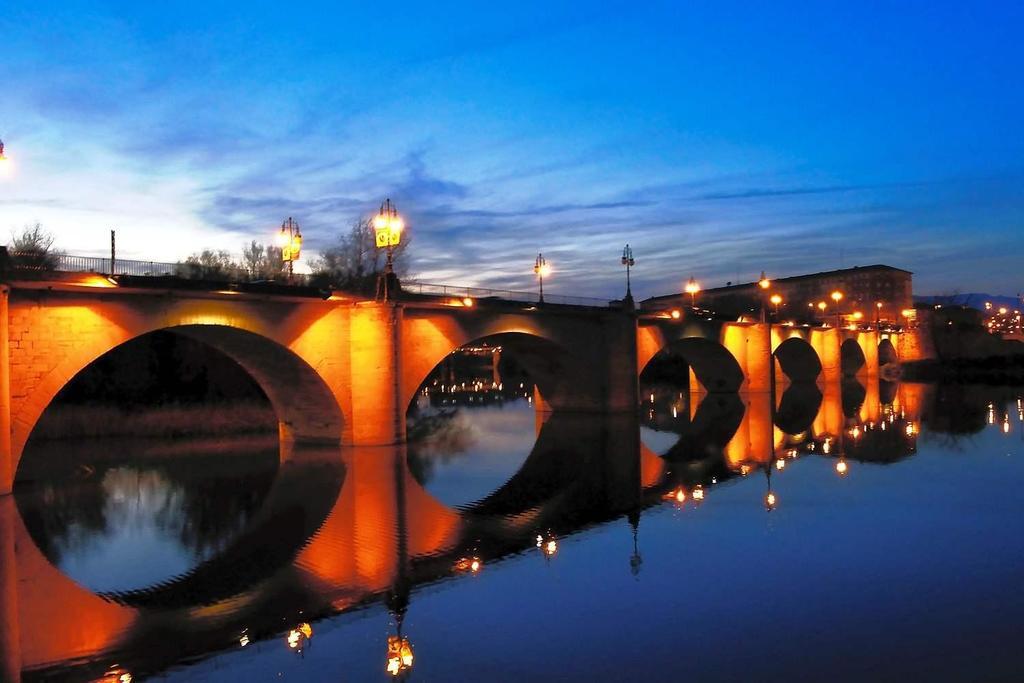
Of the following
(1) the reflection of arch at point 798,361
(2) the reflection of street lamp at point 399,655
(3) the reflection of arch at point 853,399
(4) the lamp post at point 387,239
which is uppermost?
(4) the lamp post at point 387,239

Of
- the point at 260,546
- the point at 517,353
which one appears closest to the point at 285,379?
the point at 260,546

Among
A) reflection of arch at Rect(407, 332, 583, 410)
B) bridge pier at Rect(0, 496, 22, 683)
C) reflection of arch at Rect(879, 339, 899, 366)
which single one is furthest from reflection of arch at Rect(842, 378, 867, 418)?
bridge pier at Rect(0, 496, 22, 683)

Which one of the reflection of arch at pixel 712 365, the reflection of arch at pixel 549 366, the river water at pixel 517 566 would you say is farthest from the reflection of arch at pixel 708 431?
the reflection of arch at pixel 549 366

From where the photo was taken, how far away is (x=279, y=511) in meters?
17.9

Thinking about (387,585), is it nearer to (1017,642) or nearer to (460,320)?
(1017,642)

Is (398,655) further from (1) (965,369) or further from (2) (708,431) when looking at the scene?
(1) (965,369)

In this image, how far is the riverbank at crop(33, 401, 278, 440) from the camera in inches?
1319

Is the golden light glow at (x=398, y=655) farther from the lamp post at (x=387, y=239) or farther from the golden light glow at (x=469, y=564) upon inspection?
the lamp post at (x=387, y=239)

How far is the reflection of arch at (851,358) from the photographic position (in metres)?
92.8

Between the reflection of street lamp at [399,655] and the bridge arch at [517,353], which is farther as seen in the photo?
the bridge arch at [517,353]

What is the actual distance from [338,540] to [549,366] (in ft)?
94.4

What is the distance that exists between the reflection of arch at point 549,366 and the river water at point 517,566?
1395 cm

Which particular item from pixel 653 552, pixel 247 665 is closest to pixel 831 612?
pixel 653 552

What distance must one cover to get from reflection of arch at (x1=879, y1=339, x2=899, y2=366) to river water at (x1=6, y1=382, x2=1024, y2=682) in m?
82.2
